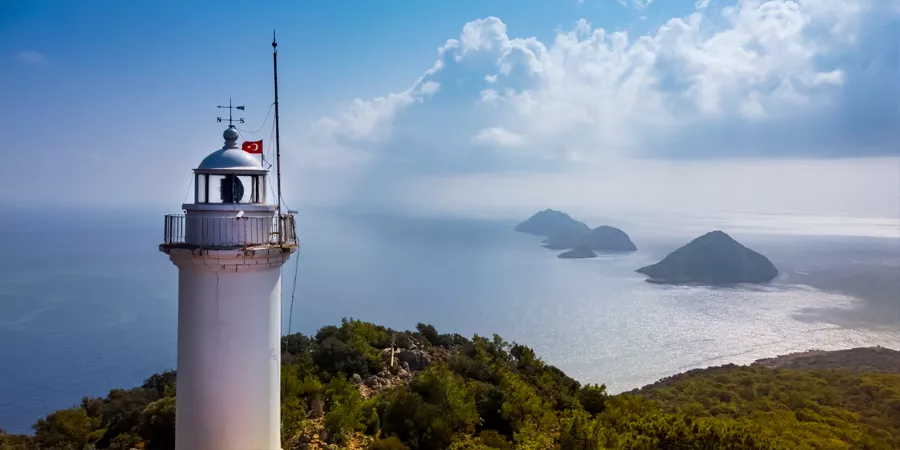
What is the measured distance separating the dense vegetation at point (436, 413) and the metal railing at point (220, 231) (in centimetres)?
529

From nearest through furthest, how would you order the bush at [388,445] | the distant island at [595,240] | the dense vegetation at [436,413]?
the bush at [388,445] → the dense vegetation at [436,413] → the distant island at [595,240]

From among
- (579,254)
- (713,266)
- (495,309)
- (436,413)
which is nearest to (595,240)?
(579,254)

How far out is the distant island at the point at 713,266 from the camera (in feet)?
372

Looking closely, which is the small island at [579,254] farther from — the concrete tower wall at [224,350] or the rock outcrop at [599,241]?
the concrete tower wall at [224,350]

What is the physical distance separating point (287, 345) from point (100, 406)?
5.08 meters

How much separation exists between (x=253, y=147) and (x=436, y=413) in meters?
7.17

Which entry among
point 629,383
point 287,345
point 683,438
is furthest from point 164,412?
point 629,383

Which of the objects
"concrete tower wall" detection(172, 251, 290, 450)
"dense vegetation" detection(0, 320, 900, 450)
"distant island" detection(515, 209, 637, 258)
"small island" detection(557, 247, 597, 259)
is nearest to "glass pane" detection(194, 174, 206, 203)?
"concrete tower wall" detection(172, 251, 290, 450)

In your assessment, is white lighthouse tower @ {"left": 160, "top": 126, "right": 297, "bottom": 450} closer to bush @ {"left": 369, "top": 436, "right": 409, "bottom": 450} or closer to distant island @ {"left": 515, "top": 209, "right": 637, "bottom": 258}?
bush @ {"left": 369, "top": 436, "right": 409, "bottom": 450}

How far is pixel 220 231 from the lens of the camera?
5957 millimetres

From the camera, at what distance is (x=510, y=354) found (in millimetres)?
19172

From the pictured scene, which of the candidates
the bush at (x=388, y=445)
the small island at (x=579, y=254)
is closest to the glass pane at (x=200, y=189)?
the bush at (x=388, y=445)

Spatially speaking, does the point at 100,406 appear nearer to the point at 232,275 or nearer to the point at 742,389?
the point at 232,275

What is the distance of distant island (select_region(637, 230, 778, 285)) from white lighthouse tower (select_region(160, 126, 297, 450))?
367 ft
